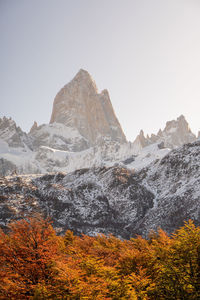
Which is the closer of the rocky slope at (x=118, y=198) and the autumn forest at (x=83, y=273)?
the autumn forest at (x=83, y=273)

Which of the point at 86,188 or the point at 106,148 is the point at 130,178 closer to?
the point at 86,188

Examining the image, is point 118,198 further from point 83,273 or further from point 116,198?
point 83,273

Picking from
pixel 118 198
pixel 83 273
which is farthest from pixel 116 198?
pixel 83 273

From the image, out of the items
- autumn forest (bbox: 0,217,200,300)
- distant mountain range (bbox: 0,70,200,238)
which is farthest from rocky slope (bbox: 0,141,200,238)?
autumn forest (bbox: 0,217,200,300)

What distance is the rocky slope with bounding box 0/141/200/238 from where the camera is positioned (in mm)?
56406

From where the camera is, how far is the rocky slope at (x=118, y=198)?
56406mm

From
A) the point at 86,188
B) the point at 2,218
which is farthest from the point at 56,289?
the point at 86,188

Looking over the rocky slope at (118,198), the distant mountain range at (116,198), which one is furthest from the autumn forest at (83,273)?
the distant mountain range at (116,198)

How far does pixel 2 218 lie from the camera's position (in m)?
53.8

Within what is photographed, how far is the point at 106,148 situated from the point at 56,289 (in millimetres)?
179444

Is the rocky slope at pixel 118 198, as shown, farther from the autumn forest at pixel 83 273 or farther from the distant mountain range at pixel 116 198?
the autumn forest at pixel 83 273

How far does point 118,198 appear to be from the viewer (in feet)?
239

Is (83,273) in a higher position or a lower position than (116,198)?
higher

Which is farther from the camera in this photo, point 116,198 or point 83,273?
point 116,198
